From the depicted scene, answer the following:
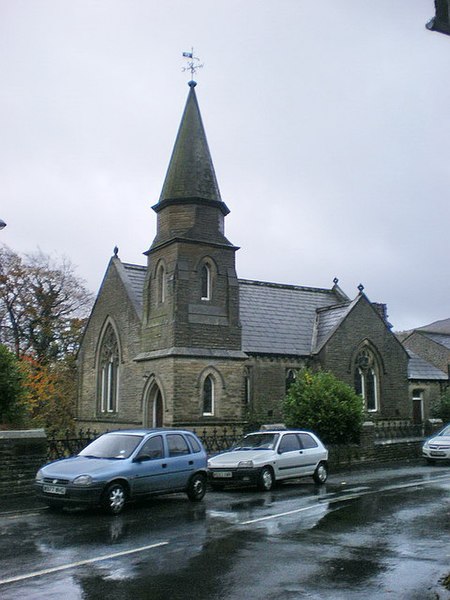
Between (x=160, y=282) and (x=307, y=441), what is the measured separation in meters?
12.8

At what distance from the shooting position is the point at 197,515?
12117 millimetres

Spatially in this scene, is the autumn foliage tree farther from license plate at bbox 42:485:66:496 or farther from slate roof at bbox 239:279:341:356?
license plate at bbox 42:485:66:496

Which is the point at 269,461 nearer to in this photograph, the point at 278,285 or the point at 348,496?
the point at 348,496

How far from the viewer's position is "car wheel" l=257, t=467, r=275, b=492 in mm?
15797

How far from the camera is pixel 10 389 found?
17.7m

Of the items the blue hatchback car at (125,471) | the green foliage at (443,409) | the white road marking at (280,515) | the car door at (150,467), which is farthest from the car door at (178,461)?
the green foliage at (443,409)

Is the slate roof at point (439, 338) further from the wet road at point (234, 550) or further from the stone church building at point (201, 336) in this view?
the wet road at point (234, 550)

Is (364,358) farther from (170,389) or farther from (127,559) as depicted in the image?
(127,559)

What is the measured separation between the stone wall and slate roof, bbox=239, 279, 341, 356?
1586cm

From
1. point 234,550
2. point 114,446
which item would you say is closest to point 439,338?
point 114,446

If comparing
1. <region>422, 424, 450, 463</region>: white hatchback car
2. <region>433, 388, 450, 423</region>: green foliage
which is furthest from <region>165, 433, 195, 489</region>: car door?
<region>433, 388, 450, 423</region>: green foliage

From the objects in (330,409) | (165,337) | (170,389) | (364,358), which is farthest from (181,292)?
(364,358)

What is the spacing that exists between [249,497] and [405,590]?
7.99 meters

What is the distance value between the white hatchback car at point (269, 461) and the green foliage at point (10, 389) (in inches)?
228
